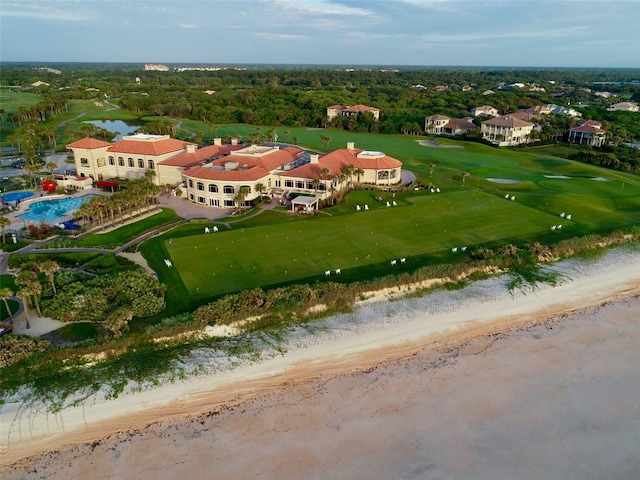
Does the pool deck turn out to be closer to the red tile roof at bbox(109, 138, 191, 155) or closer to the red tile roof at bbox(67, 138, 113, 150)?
the red tile roof at bbox(67, 138, 113, 150)

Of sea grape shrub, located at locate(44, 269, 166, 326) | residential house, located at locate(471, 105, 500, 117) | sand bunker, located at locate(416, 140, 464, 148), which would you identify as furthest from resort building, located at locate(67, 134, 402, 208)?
residential house, located at locate(471, 105, 500, 117)

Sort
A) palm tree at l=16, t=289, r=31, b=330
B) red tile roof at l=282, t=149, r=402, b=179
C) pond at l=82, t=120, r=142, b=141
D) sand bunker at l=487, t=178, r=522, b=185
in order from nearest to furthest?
palm tree at l=16, t=289, r=31, b=330, red tile roof at l=282, t=149, r=402, b=179, sand bunker at l=487, t=178, r=522, b=185, pond at l=82, t=120, r=142, b=141

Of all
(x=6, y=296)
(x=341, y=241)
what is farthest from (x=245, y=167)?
(x=6, y=296)

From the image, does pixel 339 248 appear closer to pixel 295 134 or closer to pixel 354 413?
pixel 354 413

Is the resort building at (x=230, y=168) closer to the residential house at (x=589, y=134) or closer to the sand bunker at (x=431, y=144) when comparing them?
the sand bunker at (x=431, y=144)

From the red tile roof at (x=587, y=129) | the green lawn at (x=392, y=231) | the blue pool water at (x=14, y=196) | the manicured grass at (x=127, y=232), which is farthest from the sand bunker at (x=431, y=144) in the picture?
the blue pool water at (x=14, y=196)

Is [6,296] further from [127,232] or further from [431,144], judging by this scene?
[431,144]
